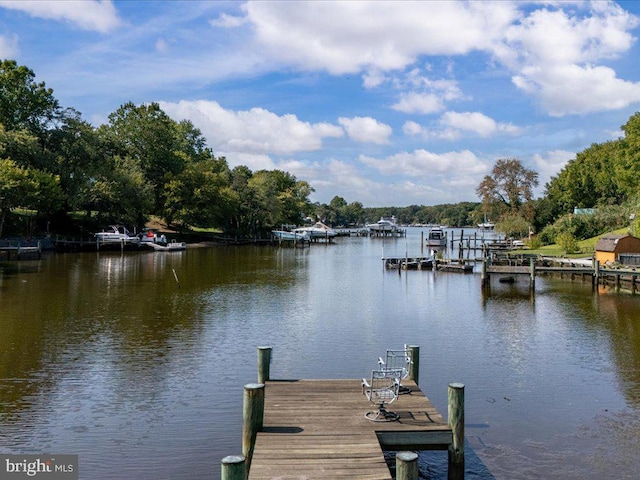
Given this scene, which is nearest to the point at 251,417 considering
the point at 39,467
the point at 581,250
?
the point at 39,467

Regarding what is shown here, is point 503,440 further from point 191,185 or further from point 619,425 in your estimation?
point 191,185

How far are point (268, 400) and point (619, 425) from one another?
30.7 ft

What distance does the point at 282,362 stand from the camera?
21.0m

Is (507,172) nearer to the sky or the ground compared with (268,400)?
nearer to the sky

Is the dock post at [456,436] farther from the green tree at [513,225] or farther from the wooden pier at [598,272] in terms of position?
the green tree at [513,225]

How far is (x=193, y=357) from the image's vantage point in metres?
21.5

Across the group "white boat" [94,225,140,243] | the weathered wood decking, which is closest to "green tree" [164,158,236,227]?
"white boat" [94,225,140,243]

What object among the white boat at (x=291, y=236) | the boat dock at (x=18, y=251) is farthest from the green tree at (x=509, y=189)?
the boat dock at (x=18, y=251)

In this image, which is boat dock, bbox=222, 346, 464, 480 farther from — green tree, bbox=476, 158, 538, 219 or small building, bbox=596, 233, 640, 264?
green tree, bbox=476, 158, 538, 219

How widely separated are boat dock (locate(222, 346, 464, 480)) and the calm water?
4.45 ft

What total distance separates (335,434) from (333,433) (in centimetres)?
6

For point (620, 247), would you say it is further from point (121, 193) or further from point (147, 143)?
point (147, 143)

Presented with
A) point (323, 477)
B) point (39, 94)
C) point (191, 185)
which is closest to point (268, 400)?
point (323, 477)

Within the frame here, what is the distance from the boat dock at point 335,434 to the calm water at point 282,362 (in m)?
1.36
